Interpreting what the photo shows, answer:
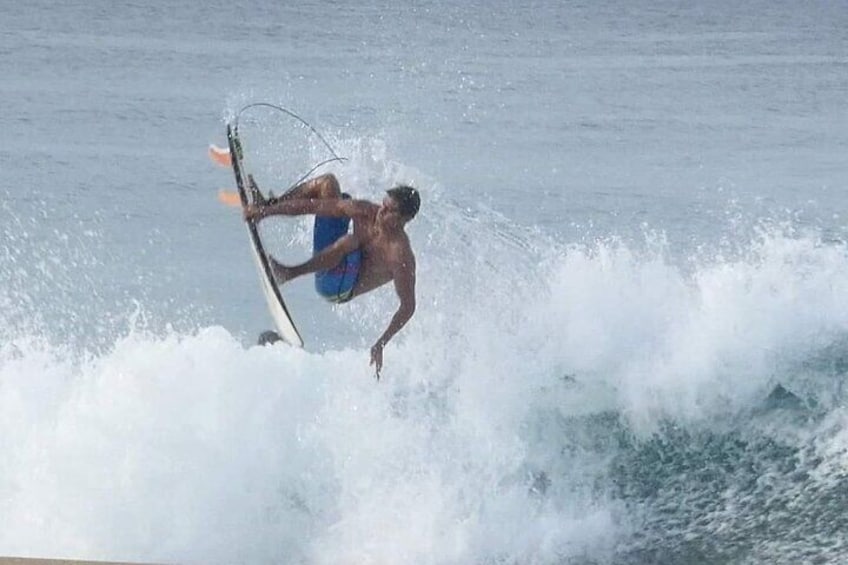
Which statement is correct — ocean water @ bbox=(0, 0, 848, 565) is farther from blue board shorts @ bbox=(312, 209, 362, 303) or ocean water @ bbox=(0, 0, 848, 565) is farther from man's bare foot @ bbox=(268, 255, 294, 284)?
man's bare foot @ bbox=(268, 255, 294, 284)

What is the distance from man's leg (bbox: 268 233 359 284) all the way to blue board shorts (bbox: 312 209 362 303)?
0.03m

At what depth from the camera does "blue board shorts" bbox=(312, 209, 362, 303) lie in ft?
24.4

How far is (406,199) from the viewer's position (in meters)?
7.17

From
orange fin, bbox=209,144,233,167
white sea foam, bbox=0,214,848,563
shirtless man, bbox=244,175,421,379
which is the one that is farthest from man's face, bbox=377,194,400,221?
white sea foam, bbox=0,214,848,563

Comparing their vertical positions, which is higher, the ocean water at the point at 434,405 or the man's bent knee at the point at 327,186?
the man's bent knee at the point at 327,186

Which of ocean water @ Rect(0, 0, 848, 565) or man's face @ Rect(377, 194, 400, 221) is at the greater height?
man's face @ Rect(377, 194, 400, 221)

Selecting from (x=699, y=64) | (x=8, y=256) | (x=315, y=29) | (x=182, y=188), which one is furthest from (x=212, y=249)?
(x=315, y=29)

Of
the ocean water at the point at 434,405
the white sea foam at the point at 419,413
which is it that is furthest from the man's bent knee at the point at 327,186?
the white sea foam at the point at 419,413

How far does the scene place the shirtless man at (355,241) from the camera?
23.6 feet

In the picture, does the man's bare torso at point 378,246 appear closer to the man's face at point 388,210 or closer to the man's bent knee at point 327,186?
the man's face at point 388,210

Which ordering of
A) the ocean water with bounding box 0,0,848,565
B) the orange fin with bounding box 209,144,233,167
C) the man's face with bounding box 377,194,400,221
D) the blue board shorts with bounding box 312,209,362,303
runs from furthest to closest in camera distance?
the ocean water with bounding box 0,0,848,565 → the orange fin with bounding box 209,144,233,167 → the blue board shorts with bounding box 312,209,362,303 → the man's face with bounding box 377,194,400,221

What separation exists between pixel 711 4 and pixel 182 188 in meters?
40.6

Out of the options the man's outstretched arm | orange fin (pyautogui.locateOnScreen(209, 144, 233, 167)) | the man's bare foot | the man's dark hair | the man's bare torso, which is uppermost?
orange fin (pyautogui.locateOnScreen(209, 144, 233, 167))

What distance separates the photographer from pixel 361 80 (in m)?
30.0
